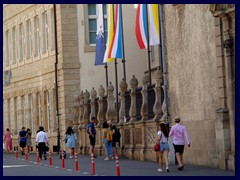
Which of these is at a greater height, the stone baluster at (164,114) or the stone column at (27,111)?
the stone column at (27,111)

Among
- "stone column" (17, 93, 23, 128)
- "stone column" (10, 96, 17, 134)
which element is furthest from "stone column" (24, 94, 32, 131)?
"stone column" (10, 96, 17, 134)

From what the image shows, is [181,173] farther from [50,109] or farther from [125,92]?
[50,109]

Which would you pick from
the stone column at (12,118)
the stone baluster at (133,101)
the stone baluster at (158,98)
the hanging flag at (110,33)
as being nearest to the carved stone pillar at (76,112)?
the hanging flag at (110,33)

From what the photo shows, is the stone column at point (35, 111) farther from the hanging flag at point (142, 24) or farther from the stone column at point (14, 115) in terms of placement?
the hanging flag at point (142, 24)

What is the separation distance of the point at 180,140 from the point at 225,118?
1478mm

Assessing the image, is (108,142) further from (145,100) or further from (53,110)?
(53,110)

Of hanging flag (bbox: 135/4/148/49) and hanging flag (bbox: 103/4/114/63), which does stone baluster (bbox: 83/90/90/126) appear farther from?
hanging flag (bbox: 135/4/148/49)

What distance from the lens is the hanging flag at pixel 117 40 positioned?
47562 mm

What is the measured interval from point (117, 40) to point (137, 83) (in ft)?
13.4

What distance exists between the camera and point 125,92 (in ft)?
151

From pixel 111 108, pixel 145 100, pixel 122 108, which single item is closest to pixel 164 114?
pixel 145 100

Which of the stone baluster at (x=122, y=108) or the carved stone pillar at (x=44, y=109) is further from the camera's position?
the carved stone pillar at (x=44, y=109)

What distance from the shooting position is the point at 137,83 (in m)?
44.2

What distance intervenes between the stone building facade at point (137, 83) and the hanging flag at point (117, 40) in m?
1.47
